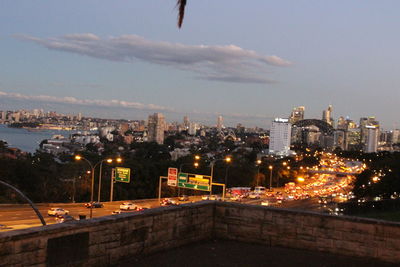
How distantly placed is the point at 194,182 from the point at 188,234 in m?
29.7

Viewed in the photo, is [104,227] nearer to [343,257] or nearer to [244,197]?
[343,257]

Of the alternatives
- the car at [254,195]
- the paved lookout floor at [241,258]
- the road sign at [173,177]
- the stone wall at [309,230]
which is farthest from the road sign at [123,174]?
the paved lookout floor at [241,258]

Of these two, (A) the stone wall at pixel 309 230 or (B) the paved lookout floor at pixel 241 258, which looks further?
(A) the stone wall at pixel 309 230

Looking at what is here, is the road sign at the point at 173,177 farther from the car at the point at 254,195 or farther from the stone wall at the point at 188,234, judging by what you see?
the car at the point at 254,195

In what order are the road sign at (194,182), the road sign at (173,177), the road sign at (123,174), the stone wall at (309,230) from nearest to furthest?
the stone wall at (309,230) → the road sign at (194,182) → the road sign at (173,177) → the road sign at (123,174)

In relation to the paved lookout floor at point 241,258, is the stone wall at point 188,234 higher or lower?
higher

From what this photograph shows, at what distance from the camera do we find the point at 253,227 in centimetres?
971

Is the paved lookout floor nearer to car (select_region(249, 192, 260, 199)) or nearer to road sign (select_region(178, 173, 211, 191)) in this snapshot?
road sign (select_region(178, 173, 211, 191))

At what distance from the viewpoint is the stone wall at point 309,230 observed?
343 inches

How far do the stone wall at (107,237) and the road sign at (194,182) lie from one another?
2841 cm

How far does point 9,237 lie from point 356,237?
583 centimetres

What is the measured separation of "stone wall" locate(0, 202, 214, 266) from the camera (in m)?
6.32

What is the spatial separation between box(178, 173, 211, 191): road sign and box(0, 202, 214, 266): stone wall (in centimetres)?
2841

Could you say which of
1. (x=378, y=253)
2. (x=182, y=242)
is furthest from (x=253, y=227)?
(x=378, y=253)
